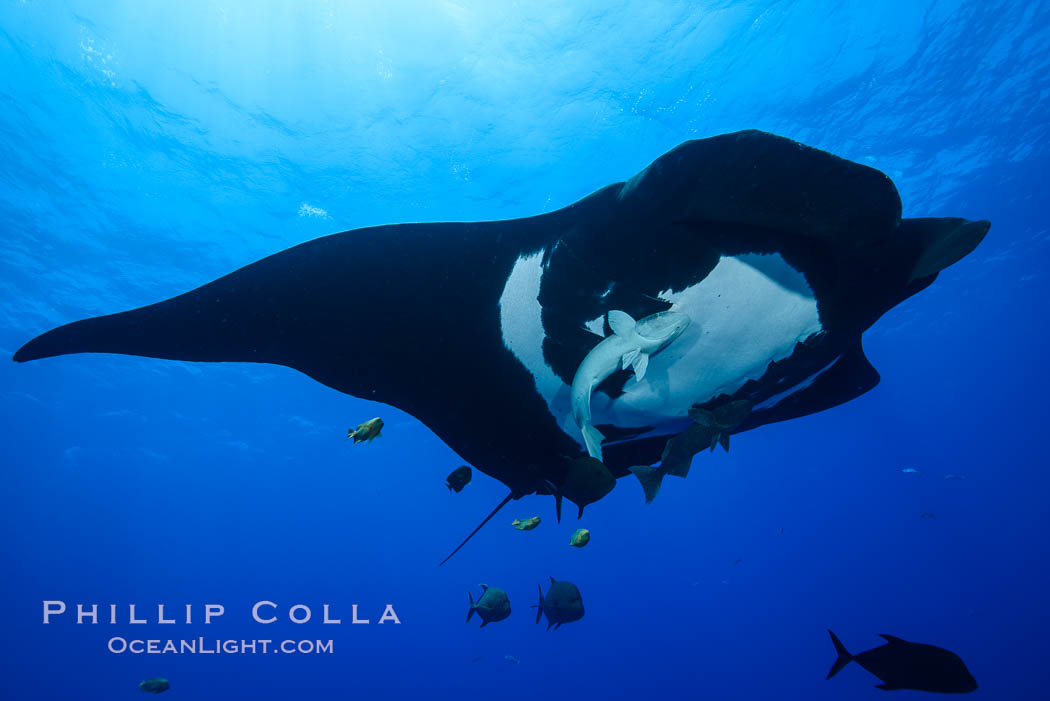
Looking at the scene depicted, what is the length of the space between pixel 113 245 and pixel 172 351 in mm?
17845

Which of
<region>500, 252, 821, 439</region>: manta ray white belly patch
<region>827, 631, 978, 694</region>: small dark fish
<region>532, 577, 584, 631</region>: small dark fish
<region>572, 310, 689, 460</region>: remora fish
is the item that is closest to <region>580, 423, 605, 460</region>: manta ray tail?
<region>572, 310, 689, 460</region>: remora fish

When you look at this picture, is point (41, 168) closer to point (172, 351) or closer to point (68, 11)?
point (68, 11)

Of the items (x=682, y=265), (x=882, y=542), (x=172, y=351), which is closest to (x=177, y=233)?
(x=172, y=351)

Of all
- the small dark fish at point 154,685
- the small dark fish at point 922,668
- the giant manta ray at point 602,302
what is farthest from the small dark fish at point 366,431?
the small dark fish at point 154,685

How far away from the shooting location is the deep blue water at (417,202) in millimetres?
11070

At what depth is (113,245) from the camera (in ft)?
50.5

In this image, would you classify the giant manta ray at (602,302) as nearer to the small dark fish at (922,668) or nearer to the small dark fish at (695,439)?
the small dark fish at (695,439)

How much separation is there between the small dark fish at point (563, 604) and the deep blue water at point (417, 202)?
11.0 m

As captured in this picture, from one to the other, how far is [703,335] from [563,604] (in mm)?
5301

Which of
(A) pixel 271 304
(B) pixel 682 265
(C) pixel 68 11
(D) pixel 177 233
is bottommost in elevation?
(B) pixel 682 265

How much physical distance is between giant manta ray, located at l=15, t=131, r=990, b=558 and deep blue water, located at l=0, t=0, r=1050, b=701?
10750mm

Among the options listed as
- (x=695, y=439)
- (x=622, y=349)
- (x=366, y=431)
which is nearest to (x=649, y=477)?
(x=695, y=439)

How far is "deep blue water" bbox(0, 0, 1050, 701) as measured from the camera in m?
11.1

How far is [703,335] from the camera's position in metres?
2.13
